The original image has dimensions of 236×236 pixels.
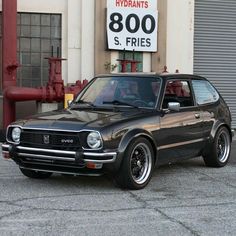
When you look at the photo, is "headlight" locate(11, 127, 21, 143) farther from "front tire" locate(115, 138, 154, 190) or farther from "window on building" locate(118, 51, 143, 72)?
"window on building" locate(118, 51, 143, 72)

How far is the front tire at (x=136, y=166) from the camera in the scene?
715 cm

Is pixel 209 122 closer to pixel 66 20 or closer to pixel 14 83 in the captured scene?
pixel 14 83

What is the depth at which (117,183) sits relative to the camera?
7340 millimetres

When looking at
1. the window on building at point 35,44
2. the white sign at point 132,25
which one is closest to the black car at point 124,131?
the white sign at point 132,25

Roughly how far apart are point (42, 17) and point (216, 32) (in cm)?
540

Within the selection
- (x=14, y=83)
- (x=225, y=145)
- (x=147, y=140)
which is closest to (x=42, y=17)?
(x=14, y=83)

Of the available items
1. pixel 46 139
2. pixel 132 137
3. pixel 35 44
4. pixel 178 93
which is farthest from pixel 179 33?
pixel 46 139

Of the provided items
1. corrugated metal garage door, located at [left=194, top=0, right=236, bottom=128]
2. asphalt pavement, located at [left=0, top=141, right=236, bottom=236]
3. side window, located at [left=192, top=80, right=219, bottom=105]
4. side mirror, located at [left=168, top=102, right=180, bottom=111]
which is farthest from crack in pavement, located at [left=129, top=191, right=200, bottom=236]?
corrugated metal garage door, located at [left=194, top=0, right=236, bottom=128]

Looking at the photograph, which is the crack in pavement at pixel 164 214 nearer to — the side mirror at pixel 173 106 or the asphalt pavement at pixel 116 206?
the asphalt pavement at pixel 116 206

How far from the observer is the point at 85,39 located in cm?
1505

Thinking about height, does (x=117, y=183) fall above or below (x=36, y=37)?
below

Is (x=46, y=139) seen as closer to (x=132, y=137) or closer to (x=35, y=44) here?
(x=132, y=137)

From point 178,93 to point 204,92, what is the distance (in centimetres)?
82

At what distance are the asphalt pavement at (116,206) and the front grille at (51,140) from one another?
2.00 ft
